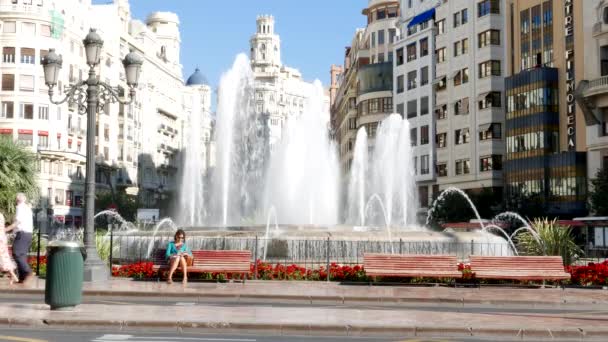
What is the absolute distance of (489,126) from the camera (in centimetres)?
7356

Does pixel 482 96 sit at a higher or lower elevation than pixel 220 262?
higher

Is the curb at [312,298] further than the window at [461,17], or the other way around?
the window at [461,17]

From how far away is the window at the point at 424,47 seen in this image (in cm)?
8350

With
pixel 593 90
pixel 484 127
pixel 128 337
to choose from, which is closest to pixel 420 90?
pixel 484 127

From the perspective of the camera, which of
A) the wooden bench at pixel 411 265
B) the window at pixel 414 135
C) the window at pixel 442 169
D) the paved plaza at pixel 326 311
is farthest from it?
the window at pixel 414 135

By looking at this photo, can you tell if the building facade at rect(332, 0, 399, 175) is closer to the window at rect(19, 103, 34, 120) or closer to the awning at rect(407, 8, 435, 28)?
the awning at rect(407, 8, 435, 28)

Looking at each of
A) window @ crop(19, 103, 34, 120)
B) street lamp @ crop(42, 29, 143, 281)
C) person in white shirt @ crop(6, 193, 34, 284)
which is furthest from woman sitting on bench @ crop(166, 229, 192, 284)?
window @ crop(19, 103, 34, 120)

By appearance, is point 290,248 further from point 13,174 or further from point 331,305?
point 13,174

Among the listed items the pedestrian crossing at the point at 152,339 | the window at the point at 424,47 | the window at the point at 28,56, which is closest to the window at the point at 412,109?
the window at the point at 424,47

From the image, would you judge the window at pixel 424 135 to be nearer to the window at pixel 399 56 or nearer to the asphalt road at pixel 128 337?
the window at pixel 399 56

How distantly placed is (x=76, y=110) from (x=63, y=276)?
7566 cm

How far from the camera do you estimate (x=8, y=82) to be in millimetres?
79688

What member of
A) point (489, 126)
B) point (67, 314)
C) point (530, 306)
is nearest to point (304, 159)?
point (489, 126)

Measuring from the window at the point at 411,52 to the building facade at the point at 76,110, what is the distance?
30.3 metres
